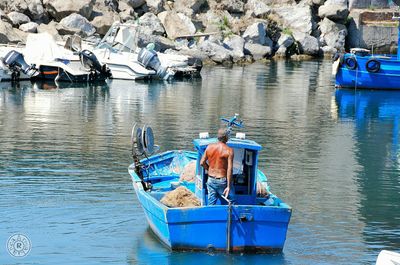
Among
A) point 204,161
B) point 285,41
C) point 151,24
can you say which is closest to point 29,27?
point 151,24

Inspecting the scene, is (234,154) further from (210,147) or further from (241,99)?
(241,99)

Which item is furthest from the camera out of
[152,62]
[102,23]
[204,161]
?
[102,23]

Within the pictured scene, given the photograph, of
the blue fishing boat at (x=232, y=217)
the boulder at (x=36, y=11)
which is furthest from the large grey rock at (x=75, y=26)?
the blue fishing boat at (x=232, y=217)

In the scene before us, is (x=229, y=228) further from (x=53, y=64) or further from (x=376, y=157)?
(x=53, y=64)

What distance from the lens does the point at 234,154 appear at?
15008mm

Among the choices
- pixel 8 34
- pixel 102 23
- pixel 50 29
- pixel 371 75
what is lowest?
pixel 371 75

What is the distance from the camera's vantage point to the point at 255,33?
58656mm

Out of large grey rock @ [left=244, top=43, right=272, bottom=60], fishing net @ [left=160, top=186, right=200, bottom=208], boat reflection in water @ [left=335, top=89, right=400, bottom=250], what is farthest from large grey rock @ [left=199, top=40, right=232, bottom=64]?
fishing net @ [left=160, top=186, right=200, bottom=208]

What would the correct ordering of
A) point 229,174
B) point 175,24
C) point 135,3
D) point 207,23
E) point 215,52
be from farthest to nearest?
point 207,23
point 135,3
point 175,24
point 215,52
point 229,174

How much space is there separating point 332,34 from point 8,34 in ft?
87.2

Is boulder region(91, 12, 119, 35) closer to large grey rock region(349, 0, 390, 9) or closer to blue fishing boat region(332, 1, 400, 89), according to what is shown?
blue fishing boat region(332, 1, 400, 89)

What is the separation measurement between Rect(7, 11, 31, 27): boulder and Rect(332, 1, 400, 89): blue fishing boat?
1793 centimetres

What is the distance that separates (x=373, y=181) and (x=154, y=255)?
8.35 m

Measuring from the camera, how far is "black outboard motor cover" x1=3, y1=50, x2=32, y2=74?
3953 cm
